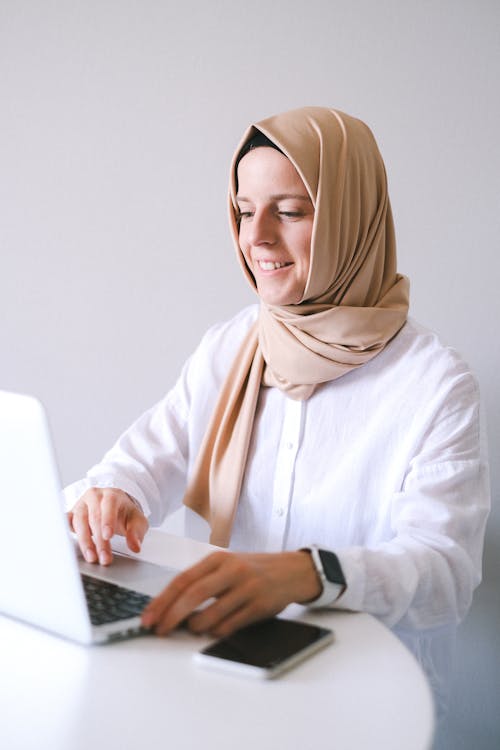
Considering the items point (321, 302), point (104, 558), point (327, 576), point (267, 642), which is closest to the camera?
point (267, 642)

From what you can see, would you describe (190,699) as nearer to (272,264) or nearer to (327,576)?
(327,576)

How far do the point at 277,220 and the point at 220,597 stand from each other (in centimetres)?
86

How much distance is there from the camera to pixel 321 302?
167 cm

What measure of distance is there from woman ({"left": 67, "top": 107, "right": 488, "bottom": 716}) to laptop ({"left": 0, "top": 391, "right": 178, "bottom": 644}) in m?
0.34

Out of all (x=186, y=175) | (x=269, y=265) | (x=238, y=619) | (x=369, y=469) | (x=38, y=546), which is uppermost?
(x=186, y=175)

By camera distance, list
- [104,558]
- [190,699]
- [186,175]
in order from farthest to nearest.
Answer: [186,175] < [104,558] < [190,699]

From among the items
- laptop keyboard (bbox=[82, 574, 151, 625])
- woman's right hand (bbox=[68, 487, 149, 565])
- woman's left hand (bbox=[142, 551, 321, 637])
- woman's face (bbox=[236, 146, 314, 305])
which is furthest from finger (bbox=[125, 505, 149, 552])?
woman's face (bbox=[236, 146, 314, 305])

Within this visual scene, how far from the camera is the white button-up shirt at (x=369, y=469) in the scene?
126 centimetres

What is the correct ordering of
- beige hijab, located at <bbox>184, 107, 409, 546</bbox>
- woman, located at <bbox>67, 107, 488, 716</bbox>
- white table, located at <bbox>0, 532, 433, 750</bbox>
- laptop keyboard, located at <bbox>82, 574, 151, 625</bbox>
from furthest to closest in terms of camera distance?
beige hijab, located at <bbox>184, 107, 409, 546</bbox> → woman, located at <bbox>67, 107, 488, 716</bbox> → laptop keyboard, located at <bbox>82, 574, 151, 625</bbox> → white table, located at <bbox>0, 532, 433, 750</bbox>

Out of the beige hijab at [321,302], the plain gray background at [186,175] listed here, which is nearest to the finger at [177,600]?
the beige hijab at [321,302]

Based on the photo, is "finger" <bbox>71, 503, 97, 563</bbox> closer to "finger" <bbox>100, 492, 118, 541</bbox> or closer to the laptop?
"finger" <bbox>100, 492, 118, 541</bbox>

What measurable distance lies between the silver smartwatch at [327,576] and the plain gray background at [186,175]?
3.07 ft

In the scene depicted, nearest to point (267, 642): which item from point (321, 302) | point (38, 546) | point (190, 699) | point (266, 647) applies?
point (266, 647)

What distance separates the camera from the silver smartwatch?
1047 millimetres
